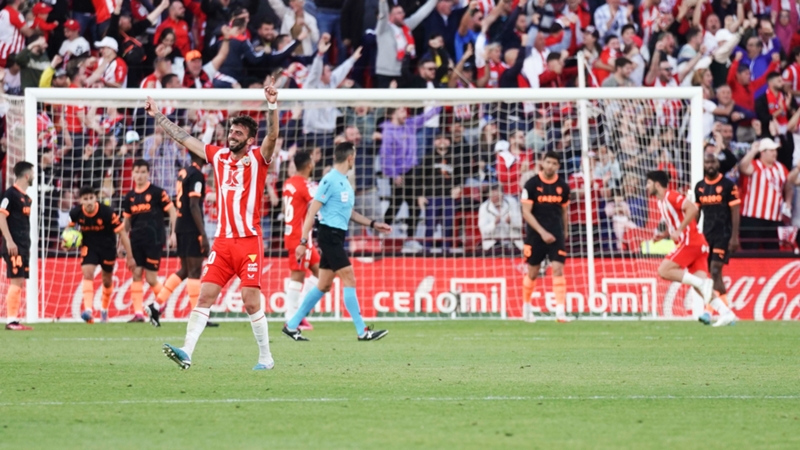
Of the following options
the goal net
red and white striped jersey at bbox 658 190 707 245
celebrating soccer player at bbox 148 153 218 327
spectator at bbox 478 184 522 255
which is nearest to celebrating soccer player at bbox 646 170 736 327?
red and white striped jersey at bbox 658 190 707 245

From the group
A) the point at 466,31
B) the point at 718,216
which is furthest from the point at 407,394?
the point at 466,31

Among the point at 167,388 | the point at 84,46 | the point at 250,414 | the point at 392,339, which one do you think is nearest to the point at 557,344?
the point at 392,339

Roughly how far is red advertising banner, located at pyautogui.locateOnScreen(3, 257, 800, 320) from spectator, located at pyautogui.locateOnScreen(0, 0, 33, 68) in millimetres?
4452

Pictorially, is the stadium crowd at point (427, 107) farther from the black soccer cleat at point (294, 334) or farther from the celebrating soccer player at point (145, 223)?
the black soccer cleat at point (294, 334)

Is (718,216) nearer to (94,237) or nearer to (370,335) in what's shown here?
(370,335)

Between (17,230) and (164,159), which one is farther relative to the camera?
(164,159)

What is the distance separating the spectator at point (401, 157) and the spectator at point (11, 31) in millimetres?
6560

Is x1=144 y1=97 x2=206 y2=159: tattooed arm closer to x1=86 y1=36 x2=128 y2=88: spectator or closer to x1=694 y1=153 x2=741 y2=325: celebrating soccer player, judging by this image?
x1=694 y1=153 x2=741 y2=325: celebrating soccer player

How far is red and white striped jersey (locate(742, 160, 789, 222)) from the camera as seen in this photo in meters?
22.0

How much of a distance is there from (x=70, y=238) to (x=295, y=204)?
4690 millimetres

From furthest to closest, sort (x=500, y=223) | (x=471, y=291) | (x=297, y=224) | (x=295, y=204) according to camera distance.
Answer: (x=500, y=223), (x=471, y=291), (x=297, y=224), (x=295, y=204)

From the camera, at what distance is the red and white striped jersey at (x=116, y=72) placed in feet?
68.9

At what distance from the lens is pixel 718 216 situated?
18.9 metres

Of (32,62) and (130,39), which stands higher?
(130,39)
